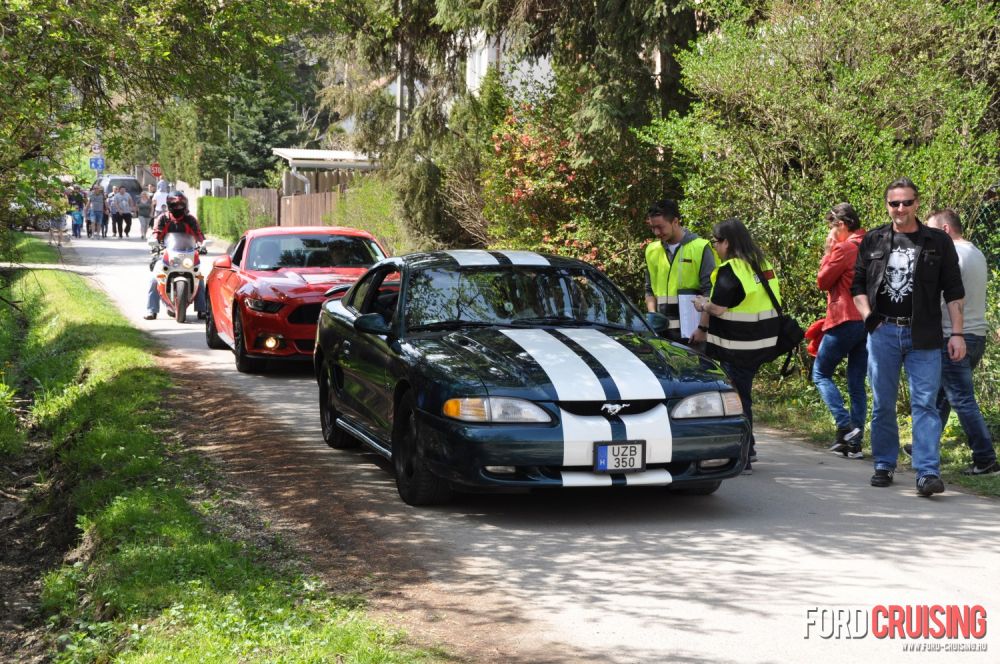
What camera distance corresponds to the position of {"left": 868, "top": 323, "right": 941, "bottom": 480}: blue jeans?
845cm

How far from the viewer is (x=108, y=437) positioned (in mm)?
11000

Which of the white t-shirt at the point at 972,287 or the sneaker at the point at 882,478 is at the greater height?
the white t-shirt at the point at 972,287

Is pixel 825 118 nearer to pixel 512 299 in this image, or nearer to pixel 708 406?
pixel 512 299

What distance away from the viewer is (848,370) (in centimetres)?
1045

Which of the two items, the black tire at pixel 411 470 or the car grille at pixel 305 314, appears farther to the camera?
the car grille at pixel 305 314

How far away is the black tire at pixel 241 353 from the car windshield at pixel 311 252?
0.69 metres

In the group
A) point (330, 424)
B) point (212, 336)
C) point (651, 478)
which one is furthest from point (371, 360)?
point (212, 336)

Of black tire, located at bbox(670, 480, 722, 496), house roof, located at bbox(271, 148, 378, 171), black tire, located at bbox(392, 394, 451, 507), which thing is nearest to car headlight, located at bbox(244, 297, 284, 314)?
A: black tire, located at bbox(392, 394, 451, 507)

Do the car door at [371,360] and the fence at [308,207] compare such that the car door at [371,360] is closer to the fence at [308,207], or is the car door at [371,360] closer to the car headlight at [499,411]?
the car headlight at [499,411]

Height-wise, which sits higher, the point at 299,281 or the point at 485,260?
the point at 485,260

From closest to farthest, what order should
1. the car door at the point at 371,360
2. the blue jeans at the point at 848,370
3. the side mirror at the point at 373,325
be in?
the car door at the point at 371,360, the side mirror at the point at 373,325, the blue jeans at the point at 848,370

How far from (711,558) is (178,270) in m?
14.1

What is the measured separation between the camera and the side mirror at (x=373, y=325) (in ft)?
29.0

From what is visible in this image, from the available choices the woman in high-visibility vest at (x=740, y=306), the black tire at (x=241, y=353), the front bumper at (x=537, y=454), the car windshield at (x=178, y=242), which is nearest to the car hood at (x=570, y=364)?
the front bumper at (x=537, y=454)
